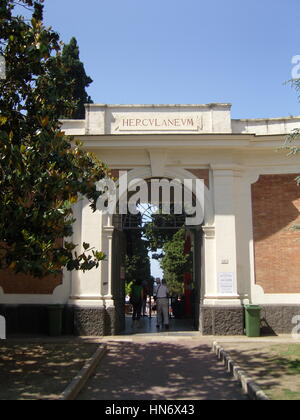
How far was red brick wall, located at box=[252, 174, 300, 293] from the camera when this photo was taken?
1184 cm

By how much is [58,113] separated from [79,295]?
17.3 feet

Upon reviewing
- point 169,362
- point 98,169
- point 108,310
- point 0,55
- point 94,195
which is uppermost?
point 0,55

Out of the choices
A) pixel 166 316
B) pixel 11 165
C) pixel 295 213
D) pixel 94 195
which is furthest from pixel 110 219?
pixel 11 165

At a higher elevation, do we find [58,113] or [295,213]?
[58,113]

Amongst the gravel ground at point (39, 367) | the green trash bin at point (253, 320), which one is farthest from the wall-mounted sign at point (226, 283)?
the gravel ground at point (39, 367)

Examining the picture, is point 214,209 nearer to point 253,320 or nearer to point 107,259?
point 253,320

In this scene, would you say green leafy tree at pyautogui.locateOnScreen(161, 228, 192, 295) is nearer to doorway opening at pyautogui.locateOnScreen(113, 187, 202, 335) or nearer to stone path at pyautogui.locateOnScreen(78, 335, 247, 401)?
doorway opening at pyautogui.locateOnScreen(113, 187, 202, 335)

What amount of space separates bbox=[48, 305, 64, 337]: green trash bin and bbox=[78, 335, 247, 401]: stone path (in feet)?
5.05

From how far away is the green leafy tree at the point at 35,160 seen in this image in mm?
6301

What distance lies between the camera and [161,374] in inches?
302

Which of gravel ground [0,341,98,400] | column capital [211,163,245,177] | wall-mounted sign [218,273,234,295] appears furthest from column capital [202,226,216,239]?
gravel ground [0,341,98,400]

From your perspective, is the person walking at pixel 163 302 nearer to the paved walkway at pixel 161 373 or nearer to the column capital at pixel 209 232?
the paved walkway at pixel 161 373

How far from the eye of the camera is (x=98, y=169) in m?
8.24
